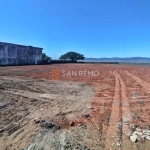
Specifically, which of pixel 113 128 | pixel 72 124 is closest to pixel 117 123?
pixel 113 128

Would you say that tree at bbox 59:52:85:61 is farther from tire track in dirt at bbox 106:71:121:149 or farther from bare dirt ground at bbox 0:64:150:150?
tire track in dirt at bbox 106:71:121:149

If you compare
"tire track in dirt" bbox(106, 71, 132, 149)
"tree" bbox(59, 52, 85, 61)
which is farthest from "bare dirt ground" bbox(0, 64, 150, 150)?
"tree" bbox(59, 52, 85, 61)

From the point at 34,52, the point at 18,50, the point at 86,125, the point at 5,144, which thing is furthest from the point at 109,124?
the point at 34,52

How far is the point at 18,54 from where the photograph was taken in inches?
1325

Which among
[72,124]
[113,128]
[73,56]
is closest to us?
[113,128]

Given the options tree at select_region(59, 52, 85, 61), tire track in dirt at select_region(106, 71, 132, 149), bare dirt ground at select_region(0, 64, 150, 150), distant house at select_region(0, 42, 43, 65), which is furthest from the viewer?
tree at select_region(59, 52, 85, 61)

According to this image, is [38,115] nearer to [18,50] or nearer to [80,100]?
[80,100]

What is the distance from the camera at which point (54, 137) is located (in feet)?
11.4

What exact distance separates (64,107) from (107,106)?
5.40ft

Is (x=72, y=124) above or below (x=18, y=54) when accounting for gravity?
below

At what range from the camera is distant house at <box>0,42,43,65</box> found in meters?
29.7

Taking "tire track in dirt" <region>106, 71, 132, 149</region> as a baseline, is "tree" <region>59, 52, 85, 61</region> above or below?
above

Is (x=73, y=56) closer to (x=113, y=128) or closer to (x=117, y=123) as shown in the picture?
(x=117, y=123)

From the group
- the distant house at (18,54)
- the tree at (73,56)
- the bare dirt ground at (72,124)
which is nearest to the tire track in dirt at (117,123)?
the bare dirt ground at (72,124)
